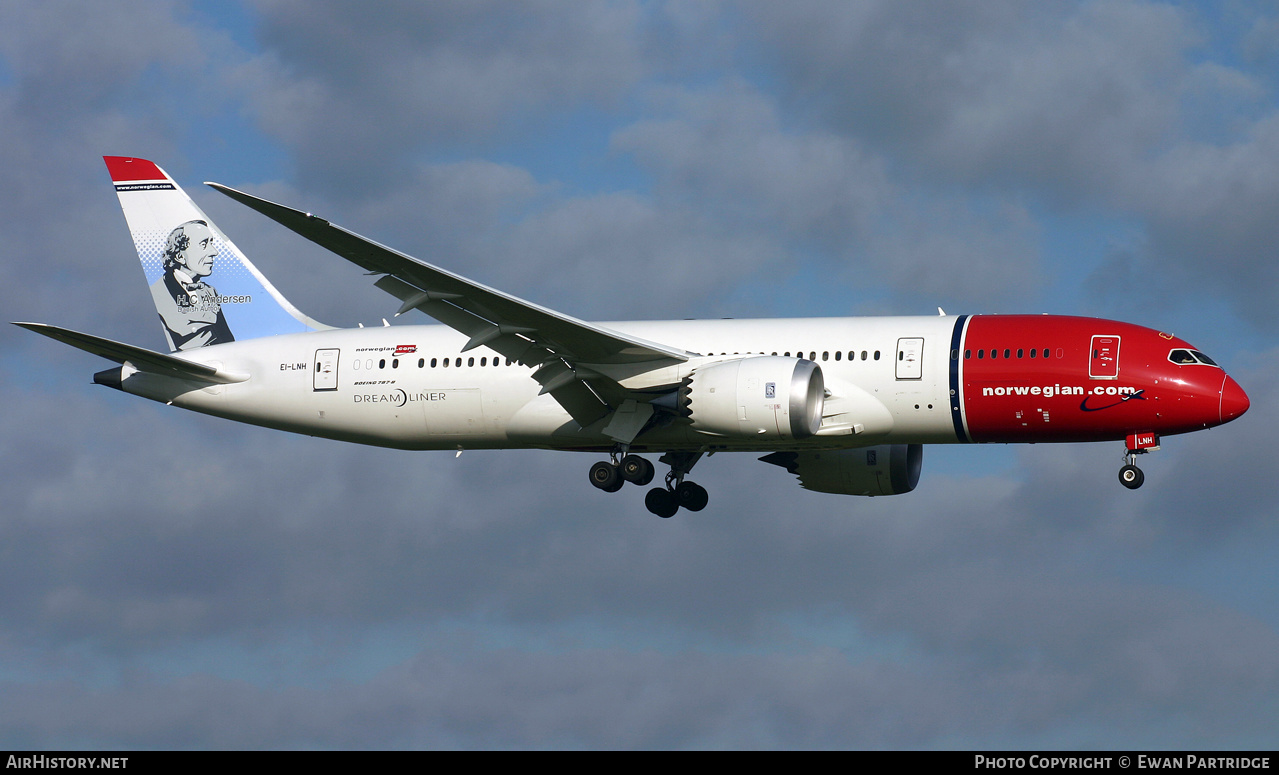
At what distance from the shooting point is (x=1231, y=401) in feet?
118

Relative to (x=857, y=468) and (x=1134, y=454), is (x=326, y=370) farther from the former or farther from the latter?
(x=1134, y=454)

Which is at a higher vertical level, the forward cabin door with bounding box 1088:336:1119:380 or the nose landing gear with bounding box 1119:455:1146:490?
the forward cabin door with bounding box 1088:336:1119:380

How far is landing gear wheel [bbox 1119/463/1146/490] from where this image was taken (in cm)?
3672

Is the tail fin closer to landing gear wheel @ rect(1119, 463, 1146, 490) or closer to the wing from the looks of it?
the wing

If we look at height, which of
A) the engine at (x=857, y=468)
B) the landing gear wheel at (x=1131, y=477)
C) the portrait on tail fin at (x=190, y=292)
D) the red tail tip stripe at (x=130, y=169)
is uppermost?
the red tail tip stripe at (x=130, y=169)

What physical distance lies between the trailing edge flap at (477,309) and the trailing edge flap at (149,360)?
8.55m

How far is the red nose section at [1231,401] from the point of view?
117ft

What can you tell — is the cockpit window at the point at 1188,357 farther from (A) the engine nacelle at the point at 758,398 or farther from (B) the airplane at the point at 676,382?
(A) the engine nacelle at the point at 758,398

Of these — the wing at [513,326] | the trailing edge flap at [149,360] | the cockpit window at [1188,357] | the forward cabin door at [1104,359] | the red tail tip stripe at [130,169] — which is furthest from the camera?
the red tail tip stripe at [130,169]

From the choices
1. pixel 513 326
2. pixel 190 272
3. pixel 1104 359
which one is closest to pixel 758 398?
pixel 513 326

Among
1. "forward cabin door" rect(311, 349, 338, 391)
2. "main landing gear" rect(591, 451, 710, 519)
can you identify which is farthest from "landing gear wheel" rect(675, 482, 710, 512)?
"forward cabin door" rect(311, 349, 338, 391)

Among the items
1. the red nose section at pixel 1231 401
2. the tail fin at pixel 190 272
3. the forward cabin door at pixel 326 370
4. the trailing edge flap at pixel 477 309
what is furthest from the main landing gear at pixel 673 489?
the red nose section at pixel 1231 401

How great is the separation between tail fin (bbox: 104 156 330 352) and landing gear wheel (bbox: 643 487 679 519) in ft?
33.9

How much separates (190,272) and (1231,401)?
91.9 feet
